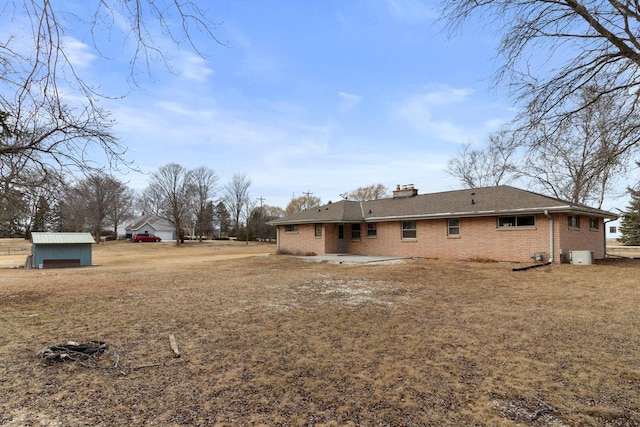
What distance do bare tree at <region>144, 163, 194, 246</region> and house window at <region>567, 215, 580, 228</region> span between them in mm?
41868

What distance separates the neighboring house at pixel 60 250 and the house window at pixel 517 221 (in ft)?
74.4

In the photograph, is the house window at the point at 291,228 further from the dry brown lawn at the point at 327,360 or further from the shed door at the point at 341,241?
the dry brown lawn at the point at 327,360

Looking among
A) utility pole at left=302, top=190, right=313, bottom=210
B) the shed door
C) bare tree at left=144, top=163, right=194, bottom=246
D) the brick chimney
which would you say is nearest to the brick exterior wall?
the shed door

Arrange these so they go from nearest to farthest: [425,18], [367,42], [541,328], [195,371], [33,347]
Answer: [195,371]
[33,347]
[425,18]
[541,328]
[367,42]

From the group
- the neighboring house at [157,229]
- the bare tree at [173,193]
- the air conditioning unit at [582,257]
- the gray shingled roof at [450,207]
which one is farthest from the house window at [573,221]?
the neighboring house at [157,229]

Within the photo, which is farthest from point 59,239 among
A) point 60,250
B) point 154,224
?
point 154,224

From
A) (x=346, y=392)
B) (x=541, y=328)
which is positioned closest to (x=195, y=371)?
(x=346, y=392)

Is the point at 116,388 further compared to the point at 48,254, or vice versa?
the point at 48,254

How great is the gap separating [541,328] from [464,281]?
567 cm

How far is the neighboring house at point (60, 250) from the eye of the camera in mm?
19337

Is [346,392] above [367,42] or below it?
below

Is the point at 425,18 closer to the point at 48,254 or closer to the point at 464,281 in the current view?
the point at 464,281

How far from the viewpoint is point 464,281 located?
1125 centimetres

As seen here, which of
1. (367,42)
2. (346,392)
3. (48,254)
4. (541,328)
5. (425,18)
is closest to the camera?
(346,392)
